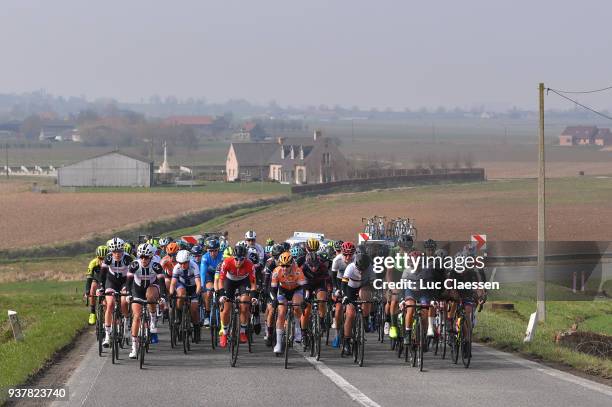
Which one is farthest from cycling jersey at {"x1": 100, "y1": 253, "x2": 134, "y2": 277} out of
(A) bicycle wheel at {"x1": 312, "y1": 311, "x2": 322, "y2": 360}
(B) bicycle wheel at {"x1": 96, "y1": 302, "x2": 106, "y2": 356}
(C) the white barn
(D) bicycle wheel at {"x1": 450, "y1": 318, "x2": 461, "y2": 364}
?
(C) the white barn

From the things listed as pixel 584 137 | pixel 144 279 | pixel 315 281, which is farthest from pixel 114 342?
pixel 584 137

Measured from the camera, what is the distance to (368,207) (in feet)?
259

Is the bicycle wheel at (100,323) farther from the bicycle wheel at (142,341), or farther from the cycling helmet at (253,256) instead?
the cycling helmet at (253,256)

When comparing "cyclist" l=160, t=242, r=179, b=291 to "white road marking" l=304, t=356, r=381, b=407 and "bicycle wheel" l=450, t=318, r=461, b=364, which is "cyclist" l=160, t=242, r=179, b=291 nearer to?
"white road marking" l=304, t=356, r=381, b=407

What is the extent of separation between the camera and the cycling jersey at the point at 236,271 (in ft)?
60.1

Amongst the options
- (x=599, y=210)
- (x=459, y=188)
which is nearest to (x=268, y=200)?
(x=459, y=188)

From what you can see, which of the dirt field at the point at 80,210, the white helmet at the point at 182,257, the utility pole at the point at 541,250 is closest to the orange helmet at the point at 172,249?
the white helmet at the point at 182,257

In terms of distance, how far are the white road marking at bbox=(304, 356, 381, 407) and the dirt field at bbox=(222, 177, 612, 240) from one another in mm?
38994

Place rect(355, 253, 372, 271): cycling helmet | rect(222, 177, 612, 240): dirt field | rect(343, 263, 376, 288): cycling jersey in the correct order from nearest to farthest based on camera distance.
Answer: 1. rect(355, 253, 372, 271): cycling helmet
2. rect(343, 263, 376, 288): cycling jersey
3. rect(222, 177, 612, 240): dirt field

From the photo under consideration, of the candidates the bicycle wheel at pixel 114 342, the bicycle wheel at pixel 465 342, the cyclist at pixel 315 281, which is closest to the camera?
the bicycle wheel at pixel 465 342

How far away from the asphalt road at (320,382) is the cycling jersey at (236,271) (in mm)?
1272

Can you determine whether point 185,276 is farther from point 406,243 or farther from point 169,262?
point 406,243

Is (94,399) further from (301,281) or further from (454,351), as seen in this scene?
(454,351)

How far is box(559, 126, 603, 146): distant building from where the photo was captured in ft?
561
